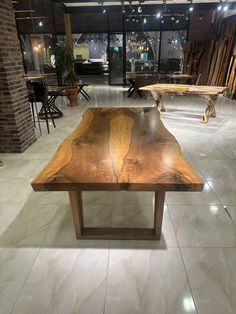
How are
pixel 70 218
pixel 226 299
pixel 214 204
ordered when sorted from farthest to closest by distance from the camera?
pixel 214 204, pixel 70 218, pixel 226 299

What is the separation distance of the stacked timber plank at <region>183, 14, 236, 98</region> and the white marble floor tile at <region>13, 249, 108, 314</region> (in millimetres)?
7022

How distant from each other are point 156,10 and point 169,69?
2.48 meters

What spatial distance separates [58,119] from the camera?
17.5ft

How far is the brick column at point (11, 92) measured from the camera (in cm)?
310

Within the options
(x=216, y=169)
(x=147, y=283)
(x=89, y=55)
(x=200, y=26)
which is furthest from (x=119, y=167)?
(x=89, y=55)

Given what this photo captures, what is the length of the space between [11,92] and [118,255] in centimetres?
267

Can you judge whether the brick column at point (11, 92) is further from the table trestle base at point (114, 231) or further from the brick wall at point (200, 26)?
the brick wall at point (200, 26)

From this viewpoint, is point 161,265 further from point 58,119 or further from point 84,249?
point 58,119

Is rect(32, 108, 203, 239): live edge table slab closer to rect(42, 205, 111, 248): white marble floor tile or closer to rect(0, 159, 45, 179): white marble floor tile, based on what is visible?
rect(42, 205, 111, 248): white marble floor tile

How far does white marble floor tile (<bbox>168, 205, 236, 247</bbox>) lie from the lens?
1.83 meters

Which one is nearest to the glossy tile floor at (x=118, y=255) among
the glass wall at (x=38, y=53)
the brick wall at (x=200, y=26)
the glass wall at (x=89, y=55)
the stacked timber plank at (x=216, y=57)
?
the stacked timber plank at (x=216, y=57)

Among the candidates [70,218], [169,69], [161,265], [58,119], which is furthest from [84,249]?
[169,69]

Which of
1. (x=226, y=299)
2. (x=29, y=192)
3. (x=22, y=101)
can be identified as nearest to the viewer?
(x=226, y=299)

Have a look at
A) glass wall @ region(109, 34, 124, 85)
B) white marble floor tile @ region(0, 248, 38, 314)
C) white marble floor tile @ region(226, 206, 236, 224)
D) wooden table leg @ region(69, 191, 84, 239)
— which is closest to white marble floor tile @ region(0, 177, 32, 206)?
white marble floor tile @ region(0, 248, 38, 314)
